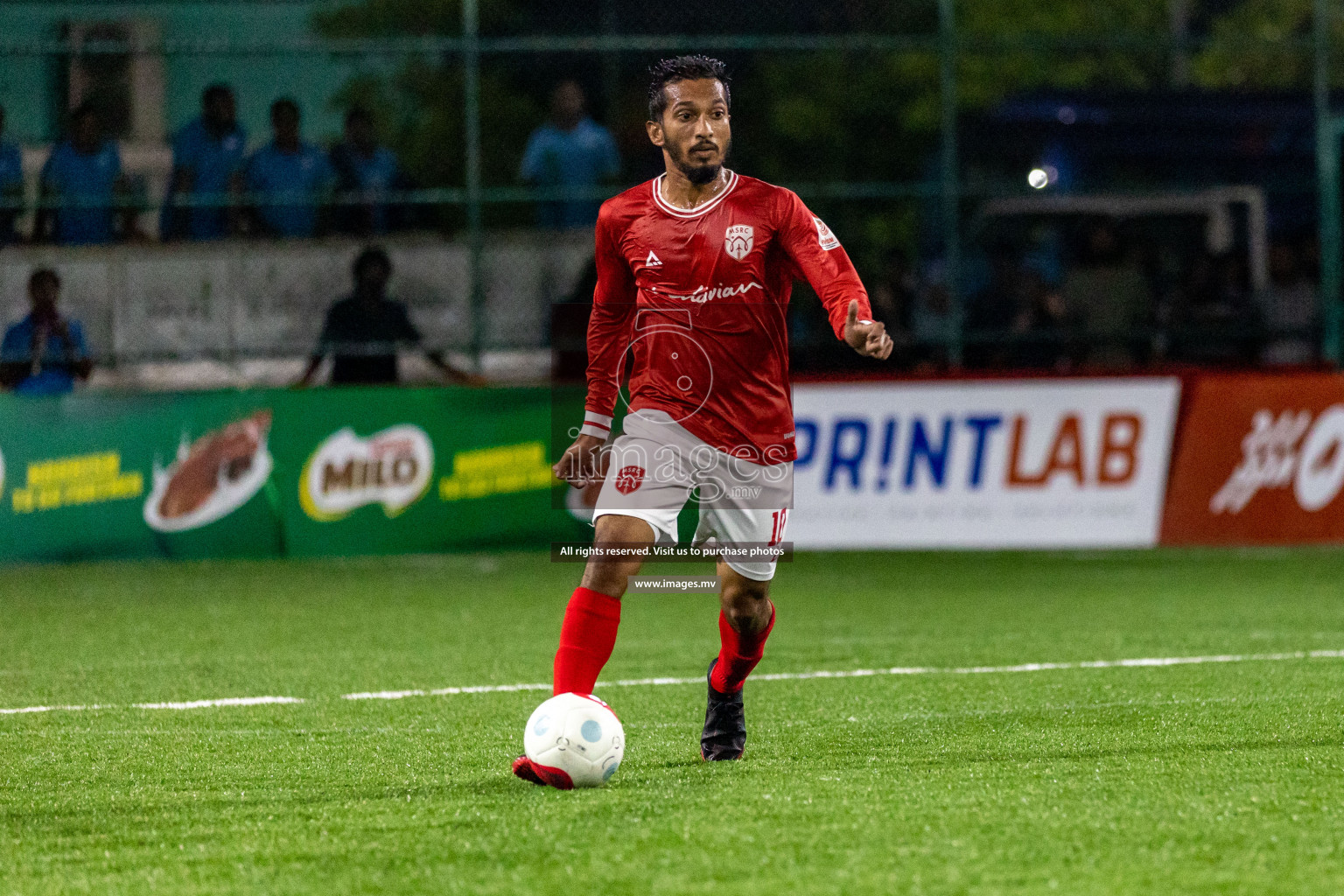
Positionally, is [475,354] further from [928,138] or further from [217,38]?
[928,138]

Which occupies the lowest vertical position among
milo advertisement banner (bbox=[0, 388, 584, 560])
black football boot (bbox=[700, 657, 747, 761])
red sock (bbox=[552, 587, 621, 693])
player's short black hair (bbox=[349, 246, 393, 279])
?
milo advertisement banner (bbox=[0, 388, 584, 560])

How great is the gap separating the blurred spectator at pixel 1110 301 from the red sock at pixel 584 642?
360 inches

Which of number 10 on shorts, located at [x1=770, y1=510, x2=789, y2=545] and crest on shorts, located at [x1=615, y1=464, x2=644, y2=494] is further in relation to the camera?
number 10 on shorts, located at [x1=770, y1=510, x2=789, y2=545]

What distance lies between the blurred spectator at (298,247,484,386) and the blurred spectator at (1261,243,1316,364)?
6.16 meters

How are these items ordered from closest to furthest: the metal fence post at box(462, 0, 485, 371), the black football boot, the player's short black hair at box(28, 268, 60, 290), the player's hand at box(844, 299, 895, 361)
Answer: the player's hand at box(844, 299, 895, 361)
the black football boot
the player's short black hair at box(28, 268, 60, 290)
the metal fence post at box(462, 0, 485, 371)

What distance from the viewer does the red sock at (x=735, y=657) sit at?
561 centimetres

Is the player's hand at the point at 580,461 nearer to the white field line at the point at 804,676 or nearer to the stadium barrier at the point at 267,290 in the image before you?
the white field line at the point at 804,676

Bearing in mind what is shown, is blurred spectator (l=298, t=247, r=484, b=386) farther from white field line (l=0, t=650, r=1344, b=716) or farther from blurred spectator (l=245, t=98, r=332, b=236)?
→ white field line (l=0, t=650, r=1344, b=716)

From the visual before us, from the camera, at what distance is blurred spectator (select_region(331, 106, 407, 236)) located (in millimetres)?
13188

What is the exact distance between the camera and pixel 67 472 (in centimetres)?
1215

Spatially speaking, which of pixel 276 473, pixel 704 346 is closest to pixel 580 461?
pixel 704 346

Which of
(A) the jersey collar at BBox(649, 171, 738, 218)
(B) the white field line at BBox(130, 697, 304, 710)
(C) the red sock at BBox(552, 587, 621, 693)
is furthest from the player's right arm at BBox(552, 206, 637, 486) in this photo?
(B) the white field line at BBox(130, 697, 304, 710)

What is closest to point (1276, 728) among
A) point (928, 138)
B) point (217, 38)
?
point (217, 38)

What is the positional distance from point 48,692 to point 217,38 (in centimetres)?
834
